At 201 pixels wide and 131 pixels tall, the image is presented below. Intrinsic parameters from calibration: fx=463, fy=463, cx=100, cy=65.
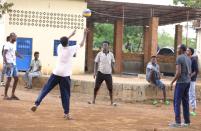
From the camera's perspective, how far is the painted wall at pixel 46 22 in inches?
789

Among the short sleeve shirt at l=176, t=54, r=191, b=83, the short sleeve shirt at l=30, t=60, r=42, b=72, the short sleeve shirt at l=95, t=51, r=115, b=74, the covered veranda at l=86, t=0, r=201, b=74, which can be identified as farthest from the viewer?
the covered veranda at l=86, t=0, r=201, b=74

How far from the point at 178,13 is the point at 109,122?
15.1 meters

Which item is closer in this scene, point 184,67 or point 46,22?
point 184,67

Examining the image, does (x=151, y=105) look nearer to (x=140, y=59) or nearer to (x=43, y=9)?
(x=43, y=9)

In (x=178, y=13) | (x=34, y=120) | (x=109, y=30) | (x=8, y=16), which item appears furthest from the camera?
(x=109, y=30)

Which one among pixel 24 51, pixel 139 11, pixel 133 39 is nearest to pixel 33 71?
pixel 24 51

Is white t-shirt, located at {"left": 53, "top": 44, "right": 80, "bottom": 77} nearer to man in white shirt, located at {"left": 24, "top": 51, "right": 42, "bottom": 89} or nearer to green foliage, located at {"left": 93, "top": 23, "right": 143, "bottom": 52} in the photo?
man in white shirt, located at {"left": 24, "top": 51, "right": 42, "bottom": 89}

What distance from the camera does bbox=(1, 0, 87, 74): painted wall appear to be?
65.8ft

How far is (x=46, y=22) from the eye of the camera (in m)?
20.5

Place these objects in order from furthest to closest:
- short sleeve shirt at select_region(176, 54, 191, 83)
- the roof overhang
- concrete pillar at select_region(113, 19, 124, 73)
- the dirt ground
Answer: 1. concrete pillar at select_region(113, 19, 124, 73)
2. the roof overhang
3. short sleeve shirt at select_region(176, 54, 191, 83)
4. the dirt ground

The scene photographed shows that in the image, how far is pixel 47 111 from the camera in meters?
10.9

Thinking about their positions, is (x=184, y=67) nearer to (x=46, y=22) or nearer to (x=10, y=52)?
(x=10, y=52)

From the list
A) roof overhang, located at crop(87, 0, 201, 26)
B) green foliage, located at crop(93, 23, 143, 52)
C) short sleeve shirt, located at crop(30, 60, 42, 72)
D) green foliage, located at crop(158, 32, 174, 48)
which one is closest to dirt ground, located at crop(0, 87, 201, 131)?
short sleeve shirt, located at crop(30, 60, 42, 72)

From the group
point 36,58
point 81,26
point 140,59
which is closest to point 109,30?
point 140,59
